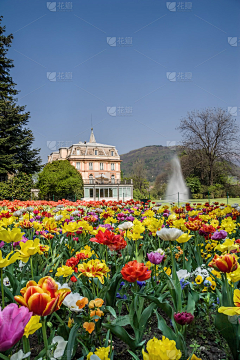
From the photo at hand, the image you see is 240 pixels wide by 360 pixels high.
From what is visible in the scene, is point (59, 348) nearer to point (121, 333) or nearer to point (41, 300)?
point (121, 333)

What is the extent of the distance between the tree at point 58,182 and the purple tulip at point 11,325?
22724 mm

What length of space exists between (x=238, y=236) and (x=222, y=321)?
2.35 metres

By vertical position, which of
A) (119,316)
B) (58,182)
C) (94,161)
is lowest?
(119,316)

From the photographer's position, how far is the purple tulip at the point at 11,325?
53cm

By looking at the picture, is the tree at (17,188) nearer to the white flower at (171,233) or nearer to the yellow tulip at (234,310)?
the white flower at (171,233)

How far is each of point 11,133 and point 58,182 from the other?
5984mm

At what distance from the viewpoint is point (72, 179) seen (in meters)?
23.6

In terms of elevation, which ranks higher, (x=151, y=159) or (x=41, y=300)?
(x=151, y=159)

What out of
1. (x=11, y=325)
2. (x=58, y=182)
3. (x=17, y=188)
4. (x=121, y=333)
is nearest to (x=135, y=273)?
(x=121, y=333)

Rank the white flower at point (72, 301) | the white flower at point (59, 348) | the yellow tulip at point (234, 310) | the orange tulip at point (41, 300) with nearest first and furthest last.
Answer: the orange tulip at point (41, 300), the yellow tulip at point (234, 310), the white flower at point (59, 348), the white flower at point (72, 301)

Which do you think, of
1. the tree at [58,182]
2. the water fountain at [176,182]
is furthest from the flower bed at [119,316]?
the water fountain at [176,182]

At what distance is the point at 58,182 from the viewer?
22.8 metres

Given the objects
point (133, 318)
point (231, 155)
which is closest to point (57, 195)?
point (231, 155)

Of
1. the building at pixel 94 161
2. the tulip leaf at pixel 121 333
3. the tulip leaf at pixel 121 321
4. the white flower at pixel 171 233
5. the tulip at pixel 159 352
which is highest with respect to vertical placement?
the building at pixel 94 161
